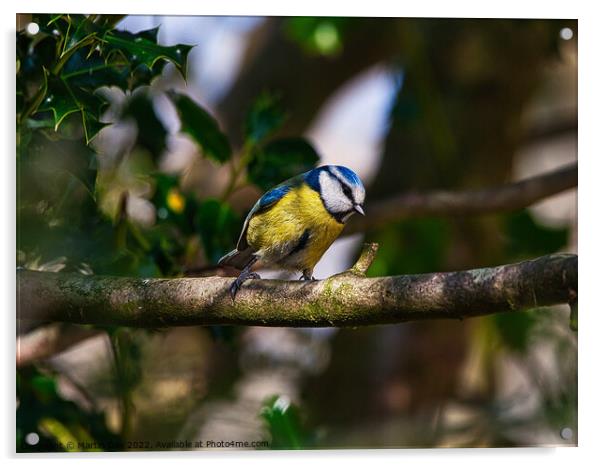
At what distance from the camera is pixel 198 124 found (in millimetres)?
1604

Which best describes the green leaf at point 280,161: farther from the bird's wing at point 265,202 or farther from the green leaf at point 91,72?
the green leaf at point 91,72

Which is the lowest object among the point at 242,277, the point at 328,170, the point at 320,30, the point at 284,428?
the point at 284,428

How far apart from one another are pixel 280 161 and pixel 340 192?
0.24 meters

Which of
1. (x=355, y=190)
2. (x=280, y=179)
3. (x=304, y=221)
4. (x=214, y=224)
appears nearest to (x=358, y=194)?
(x=355, y=190)

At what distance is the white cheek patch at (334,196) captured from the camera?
4.63ft

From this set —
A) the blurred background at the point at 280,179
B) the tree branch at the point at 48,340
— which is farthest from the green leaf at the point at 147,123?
the tree branch at the point at 48,340

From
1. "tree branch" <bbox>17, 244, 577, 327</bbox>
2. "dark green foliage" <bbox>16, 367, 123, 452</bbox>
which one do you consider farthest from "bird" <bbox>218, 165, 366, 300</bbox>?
"dark green foliage" <bbox>16, 367, 123, 452</bbox>

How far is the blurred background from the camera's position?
1.52 metres

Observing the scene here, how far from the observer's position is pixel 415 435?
170 centimetres

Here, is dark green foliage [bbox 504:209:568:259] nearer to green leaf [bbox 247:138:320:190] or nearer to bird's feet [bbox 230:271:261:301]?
green leaf [bbox 247:138:320:190]

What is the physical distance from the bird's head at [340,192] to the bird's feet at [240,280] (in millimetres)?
195

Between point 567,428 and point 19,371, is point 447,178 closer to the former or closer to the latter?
point 567,428

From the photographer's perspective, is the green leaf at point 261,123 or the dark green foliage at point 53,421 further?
the green leaf at point 261,123

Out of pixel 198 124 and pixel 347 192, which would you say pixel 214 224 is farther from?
pixel 347 192
